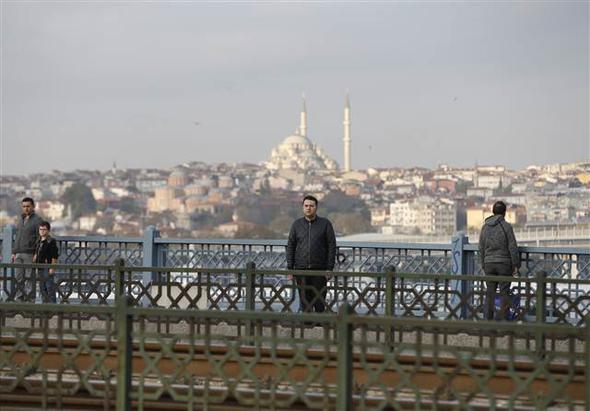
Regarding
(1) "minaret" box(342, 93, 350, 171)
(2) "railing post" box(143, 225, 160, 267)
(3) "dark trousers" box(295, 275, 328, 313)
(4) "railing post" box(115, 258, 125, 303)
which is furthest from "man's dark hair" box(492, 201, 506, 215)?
(1) "minaret" box(342, 93, 350, 171)

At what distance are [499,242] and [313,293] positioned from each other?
1.96 m

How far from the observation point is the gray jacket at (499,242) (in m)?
12.1

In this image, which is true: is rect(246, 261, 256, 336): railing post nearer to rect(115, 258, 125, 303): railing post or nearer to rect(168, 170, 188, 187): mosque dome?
rect(115, 258, 125, 303): railing post

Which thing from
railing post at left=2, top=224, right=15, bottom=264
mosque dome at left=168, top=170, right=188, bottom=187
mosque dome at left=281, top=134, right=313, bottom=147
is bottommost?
railing post at left=2, top=224, right=15, bottom=264

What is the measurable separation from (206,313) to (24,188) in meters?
155

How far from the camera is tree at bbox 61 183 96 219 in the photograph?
157m

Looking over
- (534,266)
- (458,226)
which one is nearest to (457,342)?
(534,266)

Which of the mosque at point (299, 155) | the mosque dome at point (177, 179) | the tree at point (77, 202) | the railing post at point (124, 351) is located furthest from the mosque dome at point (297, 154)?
the railing post at point (124, 351)

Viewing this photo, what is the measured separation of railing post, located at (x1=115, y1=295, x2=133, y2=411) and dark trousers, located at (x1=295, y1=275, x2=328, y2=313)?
3101mm

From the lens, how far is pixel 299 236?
11461 mm

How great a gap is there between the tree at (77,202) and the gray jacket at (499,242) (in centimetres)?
14469

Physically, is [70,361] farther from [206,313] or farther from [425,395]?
[425,395]

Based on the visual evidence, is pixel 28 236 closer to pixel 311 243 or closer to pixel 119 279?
pixel 119 279

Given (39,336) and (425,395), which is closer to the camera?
(425,395)
